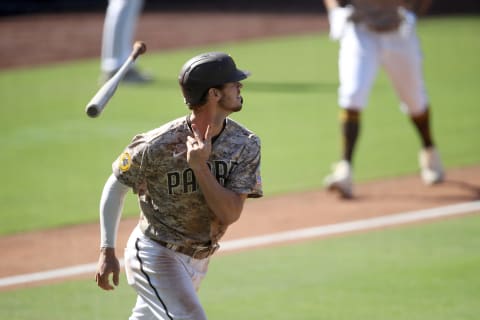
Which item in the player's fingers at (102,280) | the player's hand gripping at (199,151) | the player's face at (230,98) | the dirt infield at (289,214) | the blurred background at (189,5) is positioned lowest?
the blurred background at (189,5)

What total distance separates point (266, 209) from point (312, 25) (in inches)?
461

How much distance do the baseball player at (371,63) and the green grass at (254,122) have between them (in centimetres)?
71

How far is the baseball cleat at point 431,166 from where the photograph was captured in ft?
32.0

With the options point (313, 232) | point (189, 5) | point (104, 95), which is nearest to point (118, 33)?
point (313, 232)

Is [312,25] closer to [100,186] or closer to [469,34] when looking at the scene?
[469,34]

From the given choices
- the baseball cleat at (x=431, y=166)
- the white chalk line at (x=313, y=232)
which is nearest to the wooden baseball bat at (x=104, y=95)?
the white chalk line at (x=313, y=232)

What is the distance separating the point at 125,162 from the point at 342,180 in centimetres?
462

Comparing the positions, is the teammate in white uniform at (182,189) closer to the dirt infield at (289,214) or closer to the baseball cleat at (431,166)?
the dirt infield at (289,214)

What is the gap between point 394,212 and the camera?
8984mm

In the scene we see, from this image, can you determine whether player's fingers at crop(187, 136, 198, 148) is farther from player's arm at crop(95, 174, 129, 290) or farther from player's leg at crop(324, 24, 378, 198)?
player's leg at crop(324, 24, 378, 198)

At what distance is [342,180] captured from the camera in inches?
365

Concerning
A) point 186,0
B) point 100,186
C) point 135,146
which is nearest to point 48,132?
point 100,186

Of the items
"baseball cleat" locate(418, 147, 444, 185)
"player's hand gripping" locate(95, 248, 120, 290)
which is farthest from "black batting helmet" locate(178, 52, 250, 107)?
"baseball cleat" locate(418, 147, 444, 185)

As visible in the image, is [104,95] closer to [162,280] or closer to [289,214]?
[162,280]
